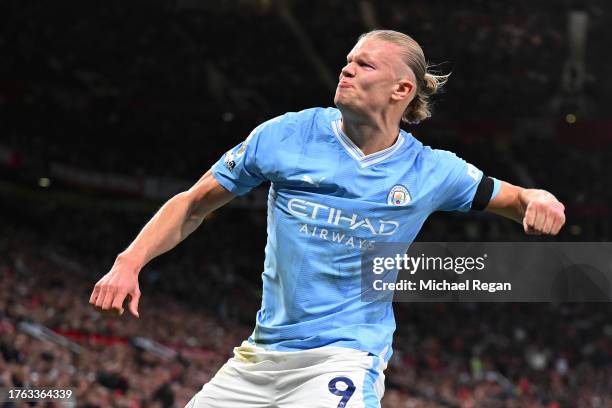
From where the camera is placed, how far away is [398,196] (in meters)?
3.84

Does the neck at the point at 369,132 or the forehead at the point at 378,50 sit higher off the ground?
the forehead at the point at 378,50

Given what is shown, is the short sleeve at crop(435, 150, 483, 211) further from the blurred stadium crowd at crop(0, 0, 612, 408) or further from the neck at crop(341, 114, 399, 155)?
the blurred stadium crowd at crop(0, 0, 612, 408)

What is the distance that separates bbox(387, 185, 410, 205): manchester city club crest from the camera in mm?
3830

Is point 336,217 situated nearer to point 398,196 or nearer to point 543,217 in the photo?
point 398,196

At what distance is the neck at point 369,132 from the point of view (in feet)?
12.7

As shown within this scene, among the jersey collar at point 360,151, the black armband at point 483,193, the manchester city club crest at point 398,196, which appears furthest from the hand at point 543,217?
the jersey collar at point 360,151

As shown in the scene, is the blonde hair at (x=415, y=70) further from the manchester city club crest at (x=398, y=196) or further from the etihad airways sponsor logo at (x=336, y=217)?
the etihad airways sponsor logo at (x=336, y=217)

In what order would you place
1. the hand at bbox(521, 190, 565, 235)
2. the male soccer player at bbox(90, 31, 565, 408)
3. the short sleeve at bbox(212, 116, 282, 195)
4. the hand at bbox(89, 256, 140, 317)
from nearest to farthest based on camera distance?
the hand at bbox(89, 256, 140, 317) → the hand at bbox(521, 190, 565, 235) → the male soccer player at bbox(90, 31, 565, 408) → the short sleeve at bbox(212, 116, 282, 195)

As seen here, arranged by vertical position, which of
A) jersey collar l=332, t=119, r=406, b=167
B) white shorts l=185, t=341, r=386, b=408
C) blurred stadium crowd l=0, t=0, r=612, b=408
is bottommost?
white shorts l=185, t=341, r=386, b=408

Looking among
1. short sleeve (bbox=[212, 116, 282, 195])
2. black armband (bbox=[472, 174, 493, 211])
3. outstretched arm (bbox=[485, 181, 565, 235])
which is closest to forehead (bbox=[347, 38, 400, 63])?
short sleeve (bbox=[212, 116, 282, 195])

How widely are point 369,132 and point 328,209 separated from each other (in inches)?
13.8

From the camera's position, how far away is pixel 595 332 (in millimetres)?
24688

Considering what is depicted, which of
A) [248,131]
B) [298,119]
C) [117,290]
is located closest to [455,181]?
[298,119]

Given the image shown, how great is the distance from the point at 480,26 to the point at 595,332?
26.1 ft
